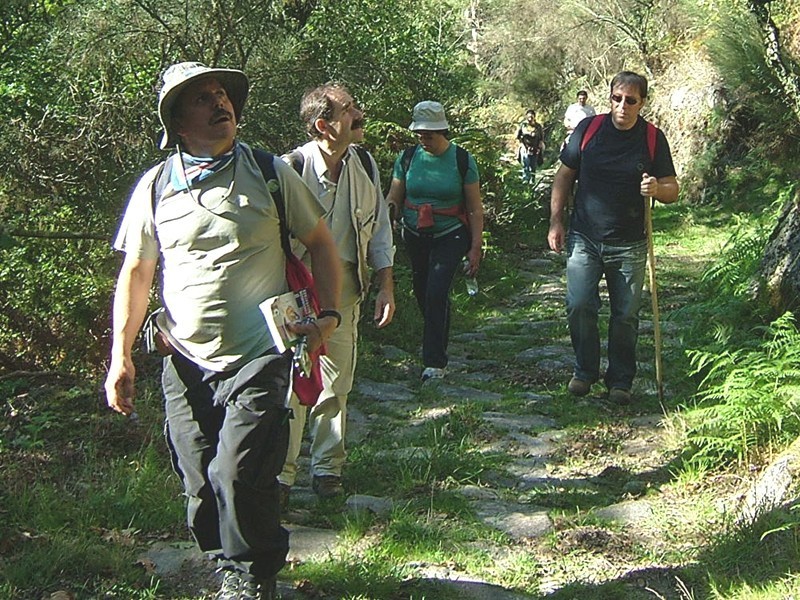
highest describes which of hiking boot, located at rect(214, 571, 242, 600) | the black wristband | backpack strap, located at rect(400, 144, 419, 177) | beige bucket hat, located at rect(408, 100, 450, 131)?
beige bucket hat, located at rect(408, 100, 450, 131)

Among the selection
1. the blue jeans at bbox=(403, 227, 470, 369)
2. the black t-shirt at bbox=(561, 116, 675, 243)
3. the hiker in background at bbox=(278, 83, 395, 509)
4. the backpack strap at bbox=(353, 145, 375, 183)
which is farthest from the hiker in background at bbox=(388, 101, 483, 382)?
the hiker in background at bbox=(278, 83, 395, 509)

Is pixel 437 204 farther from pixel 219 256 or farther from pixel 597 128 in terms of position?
pixel 219 256

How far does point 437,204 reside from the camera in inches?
288

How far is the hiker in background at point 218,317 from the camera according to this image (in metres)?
3.47

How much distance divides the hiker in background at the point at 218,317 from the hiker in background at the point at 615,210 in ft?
11.1

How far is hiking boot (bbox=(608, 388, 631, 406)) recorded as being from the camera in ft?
22.5

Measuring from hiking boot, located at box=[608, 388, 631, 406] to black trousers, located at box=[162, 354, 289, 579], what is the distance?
3.83 meters

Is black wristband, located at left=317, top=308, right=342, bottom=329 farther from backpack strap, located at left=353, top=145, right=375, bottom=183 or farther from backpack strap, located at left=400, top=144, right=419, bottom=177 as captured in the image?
backpack strap, located at left=400, top=144, right=419, bottom=177

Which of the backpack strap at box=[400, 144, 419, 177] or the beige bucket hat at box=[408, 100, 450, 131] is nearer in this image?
the beige bucket hat at box=[408, 100, 450, 131]

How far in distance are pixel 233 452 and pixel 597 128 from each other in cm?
417

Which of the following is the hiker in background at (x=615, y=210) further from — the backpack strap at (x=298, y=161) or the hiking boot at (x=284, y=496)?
the hiking boot at (x=284, y=496)

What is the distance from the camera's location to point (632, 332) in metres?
6.84

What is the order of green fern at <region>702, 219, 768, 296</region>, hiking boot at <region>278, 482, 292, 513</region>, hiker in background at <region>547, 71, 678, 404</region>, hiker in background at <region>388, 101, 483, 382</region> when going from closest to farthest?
1. hiking boot at <region>278, 482, 292, 513</region>
2. hiker in background at <region>547, 71, 678, 404</region>
3. hiker in background at <region>388, 101, 483, 382</region>
4. green fern at <region>702, 219, 768, 296</region>

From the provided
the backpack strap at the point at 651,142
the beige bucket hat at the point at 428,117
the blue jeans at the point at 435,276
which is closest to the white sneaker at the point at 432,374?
the blue jeans at the point at 435,276
